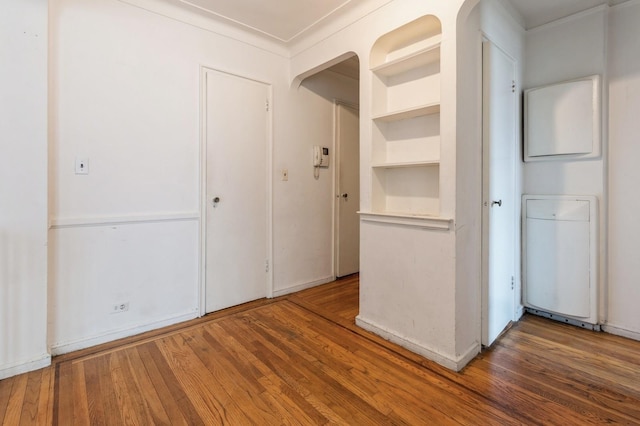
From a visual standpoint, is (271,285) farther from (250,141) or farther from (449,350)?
(449,350)

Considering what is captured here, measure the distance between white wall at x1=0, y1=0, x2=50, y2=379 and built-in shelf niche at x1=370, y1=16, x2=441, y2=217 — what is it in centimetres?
212

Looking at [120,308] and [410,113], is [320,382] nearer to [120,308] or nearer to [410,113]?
[120,308]

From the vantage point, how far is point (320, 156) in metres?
3.37

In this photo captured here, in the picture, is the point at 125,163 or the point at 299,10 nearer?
the point at 125,163

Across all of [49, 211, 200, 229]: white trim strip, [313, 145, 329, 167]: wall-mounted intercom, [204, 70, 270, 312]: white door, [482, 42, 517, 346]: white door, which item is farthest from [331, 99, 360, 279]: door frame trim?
[482, 42, 517, 346]: white door

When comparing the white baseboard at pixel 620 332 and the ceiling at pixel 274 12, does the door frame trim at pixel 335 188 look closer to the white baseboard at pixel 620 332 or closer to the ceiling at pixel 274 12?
the ceiling at pixel 274 12

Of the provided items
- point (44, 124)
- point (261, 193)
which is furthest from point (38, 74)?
point (261, 193)

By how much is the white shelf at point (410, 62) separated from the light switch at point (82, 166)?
82.9 inches

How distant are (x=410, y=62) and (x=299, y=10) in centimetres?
101

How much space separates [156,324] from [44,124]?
1547 millimetres

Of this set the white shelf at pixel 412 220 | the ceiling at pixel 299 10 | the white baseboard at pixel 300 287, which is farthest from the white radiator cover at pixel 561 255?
the white baseboard at pixel 300 287

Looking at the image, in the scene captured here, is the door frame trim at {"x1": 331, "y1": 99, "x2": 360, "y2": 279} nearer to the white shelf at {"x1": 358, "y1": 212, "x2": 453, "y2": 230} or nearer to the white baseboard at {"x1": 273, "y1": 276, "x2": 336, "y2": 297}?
the white baseboard at {"x1": 273, "y1": 276, "x2": 336, "y2": 297}

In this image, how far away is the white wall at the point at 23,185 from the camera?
1738mm

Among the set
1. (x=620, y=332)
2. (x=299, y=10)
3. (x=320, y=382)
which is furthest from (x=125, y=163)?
(x=620, y=332)
